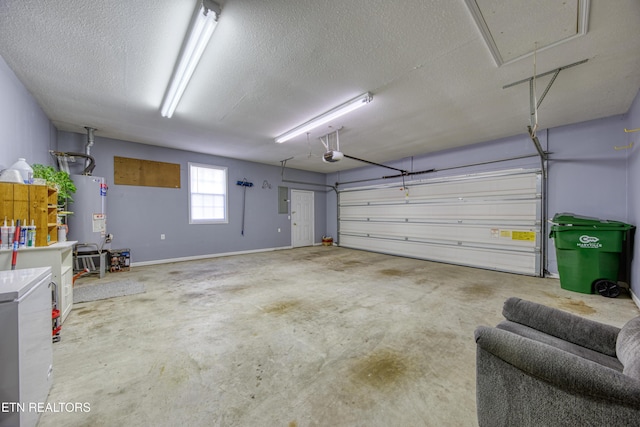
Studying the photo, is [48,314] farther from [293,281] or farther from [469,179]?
[469,179]

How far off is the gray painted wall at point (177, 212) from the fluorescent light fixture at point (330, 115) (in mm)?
2905

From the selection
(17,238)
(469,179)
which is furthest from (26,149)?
(469,179)

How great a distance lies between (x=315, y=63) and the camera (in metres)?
2.56

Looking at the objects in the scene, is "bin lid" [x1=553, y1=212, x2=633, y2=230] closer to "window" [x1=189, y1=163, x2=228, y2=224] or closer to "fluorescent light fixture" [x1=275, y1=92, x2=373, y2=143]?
"fluorescent light fixture" [x1=275, y1=92, x2=373, y2=143]

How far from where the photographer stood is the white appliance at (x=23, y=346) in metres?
1.13

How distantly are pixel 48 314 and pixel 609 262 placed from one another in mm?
6227

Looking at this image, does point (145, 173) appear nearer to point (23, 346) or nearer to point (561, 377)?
point (23, 346)

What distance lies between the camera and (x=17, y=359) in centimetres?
115

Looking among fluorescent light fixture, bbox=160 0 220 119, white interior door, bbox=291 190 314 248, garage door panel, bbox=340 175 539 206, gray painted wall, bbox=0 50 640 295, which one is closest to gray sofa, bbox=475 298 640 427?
fluorescent light fixture, bbox=160 0 220 119

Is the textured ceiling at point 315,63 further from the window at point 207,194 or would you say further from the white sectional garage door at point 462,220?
the window at point 207,194

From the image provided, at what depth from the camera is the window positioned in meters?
6.25

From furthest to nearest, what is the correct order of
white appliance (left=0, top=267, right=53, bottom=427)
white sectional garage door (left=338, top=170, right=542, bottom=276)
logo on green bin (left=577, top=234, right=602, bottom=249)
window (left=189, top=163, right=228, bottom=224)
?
window (left=189, top=163, right=228, bottom=224), white sectional garage door (left=338, top=170, right=542, bottom=276), logo on green bin (left=577, top=234, right=602, bottom=249), white appliance (left=0, top=267, right=53, bottom=427)

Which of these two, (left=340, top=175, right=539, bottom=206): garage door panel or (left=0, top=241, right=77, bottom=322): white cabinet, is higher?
(left=340, top=175, right=539, bottom=206): garage door panel

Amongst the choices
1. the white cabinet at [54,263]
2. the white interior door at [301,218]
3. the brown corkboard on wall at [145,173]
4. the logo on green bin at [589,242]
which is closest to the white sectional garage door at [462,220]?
the logo on green bin at [589,242]
